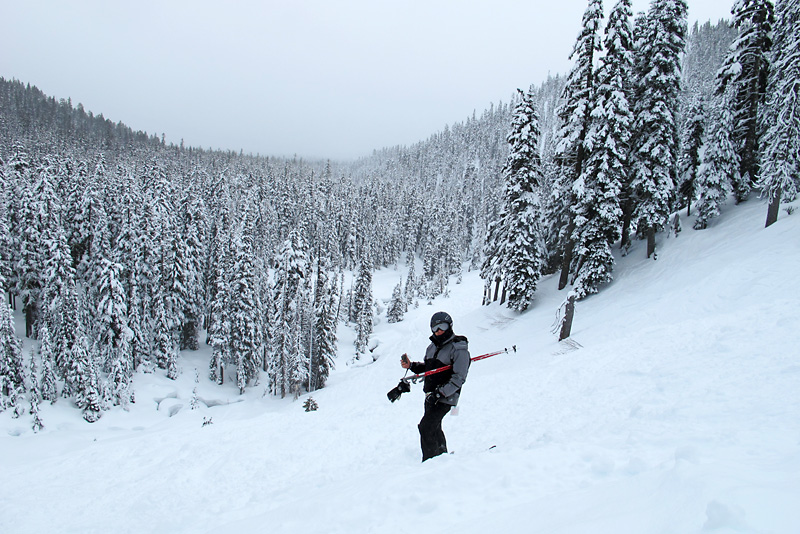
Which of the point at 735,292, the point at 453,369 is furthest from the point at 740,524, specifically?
the point at 735,292

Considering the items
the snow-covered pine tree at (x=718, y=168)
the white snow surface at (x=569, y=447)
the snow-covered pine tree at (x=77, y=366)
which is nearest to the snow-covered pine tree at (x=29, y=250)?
the snow-covered pine tree at (x=77, y=366)

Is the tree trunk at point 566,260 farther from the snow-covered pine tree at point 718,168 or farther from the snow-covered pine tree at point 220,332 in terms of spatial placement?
the snow-covered pine tree at point 220,332

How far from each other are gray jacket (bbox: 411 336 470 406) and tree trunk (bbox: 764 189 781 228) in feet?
68.7

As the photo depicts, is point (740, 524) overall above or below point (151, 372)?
above

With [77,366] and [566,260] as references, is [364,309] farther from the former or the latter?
[566,260]

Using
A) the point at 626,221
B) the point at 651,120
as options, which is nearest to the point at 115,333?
the point at 626,221

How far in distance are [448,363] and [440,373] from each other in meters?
0.28

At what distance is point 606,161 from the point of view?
21.7 m

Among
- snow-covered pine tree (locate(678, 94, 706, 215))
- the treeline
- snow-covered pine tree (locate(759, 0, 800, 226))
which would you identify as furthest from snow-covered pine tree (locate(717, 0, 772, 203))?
snow-covered pine tree (locate(678, 94, 706, 215))

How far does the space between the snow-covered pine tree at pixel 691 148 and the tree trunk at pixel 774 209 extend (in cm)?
638

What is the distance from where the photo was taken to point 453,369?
6715 millimetres

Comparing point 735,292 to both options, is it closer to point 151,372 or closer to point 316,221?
point 151,372

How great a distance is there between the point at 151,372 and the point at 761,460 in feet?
144

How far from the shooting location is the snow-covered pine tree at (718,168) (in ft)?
71.7
